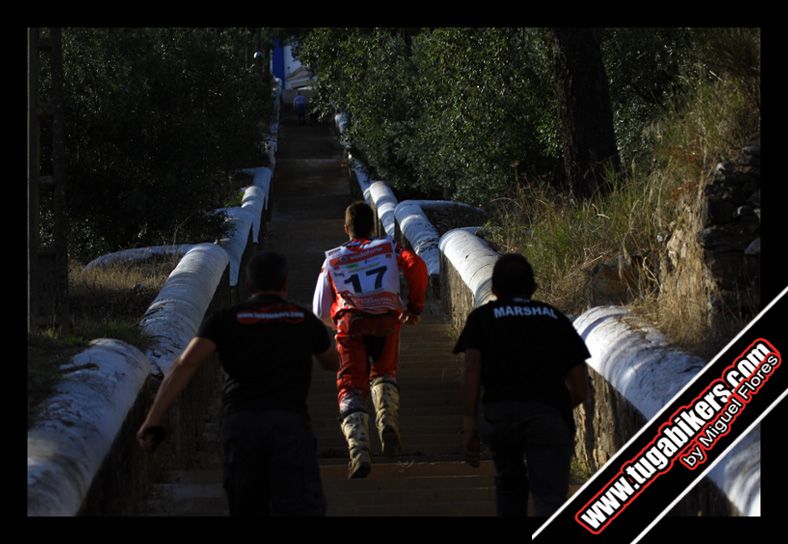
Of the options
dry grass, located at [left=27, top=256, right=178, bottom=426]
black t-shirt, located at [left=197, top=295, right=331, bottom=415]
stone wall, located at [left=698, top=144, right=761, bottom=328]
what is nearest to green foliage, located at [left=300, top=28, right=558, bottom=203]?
dry grass, located at [left=27, top=256, right=178, bottom=426]

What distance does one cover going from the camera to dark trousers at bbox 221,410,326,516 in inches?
234

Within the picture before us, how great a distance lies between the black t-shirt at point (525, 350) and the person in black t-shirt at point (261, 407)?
0.82 meters

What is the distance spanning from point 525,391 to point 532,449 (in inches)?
10.3

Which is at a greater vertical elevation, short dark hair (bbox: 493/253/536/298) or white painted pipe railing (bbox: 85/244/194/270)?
short dark hair (bbox: 493/253/536/298)

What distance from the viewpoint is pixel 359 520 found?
6188 millimetres

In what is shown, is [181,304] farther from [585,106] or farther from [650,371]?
[585,106]

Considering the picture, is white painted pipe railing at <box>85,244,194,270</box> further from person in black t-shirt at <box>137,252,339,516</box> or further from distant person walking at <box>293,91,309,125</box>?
distant person walking at <box>293,91,309,125</box>

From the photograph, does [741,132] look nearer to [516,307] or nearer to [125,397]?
[516,307]

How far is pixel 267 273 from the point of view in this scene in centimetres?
626

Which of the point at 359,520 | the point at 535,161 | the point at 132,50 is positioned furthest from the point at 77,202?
the point at 359,520

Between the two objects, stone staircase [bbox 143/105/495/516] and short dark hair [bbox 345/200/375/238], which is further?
short dark hair [bbox 345/200/375/238]

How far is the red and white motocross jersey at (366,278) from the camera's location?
847cm

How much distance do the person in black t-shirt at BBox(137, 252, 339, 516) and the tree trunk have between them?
7246 mm

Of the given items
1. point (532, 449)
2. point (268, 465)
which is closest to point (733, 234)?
point (532, 449)
